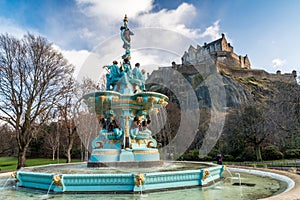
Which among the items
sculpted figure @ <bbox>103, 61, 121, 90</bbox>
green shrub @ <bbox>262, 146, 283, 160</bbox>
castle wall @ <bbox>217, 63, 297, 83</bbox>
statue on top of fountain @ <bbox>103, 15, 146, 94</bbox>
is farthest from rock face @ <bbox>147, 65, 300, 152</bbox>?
sculpted figure @ <bbox>103, 61, 121, 90</bbox>

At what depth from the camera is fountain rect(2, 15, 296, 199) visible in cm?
774

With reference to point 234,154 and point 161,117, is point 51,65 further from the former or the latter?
point 234,154

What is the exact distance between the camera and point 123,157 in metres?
12.7

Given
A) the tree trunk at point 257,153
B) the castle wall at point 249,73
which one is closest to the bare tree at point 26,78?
the tree trunk at point 257,153

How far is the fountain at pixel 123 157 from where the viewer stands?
774 centimetres

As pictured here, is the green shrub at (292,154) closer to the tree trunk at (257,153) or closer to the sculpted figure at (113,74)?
the tree trunk at (257,153)

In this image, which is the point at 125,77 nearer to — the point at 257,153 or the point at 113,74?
the point at 113,74

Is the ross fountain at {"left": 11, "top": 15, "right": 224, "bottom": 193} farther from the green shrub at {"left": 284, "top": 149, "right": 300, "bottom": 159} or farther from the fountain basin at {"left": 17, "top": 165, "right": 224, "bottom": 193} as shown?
the green shrub at {"left": 284, "top": 149, "right": 300, "bottom": 159}

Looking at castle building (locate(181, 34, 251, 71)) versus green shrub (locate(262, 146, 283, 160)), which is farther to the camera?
castle building (locate(181, 34, 251, 71))

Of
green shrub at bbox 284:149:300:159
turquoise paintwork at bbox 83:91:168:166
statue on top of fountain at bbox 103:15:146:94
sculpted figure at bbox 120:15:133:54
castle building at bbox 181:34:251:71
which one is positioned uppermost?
castle building at bbox 181:34:251:71

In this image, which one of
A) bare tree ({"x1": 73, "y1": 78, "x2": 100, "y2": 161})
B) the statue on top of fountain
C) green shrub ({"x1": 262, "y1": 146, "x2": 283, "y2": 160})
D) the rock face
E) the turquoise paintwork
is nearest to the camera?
the turquoise paintwork

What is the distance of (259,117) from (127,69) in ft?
88.7

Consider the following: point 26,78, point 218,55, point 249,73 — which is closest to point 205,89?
point 249,73

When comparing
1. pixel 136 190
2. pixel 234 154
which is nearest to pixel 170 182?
pixel 136 190
